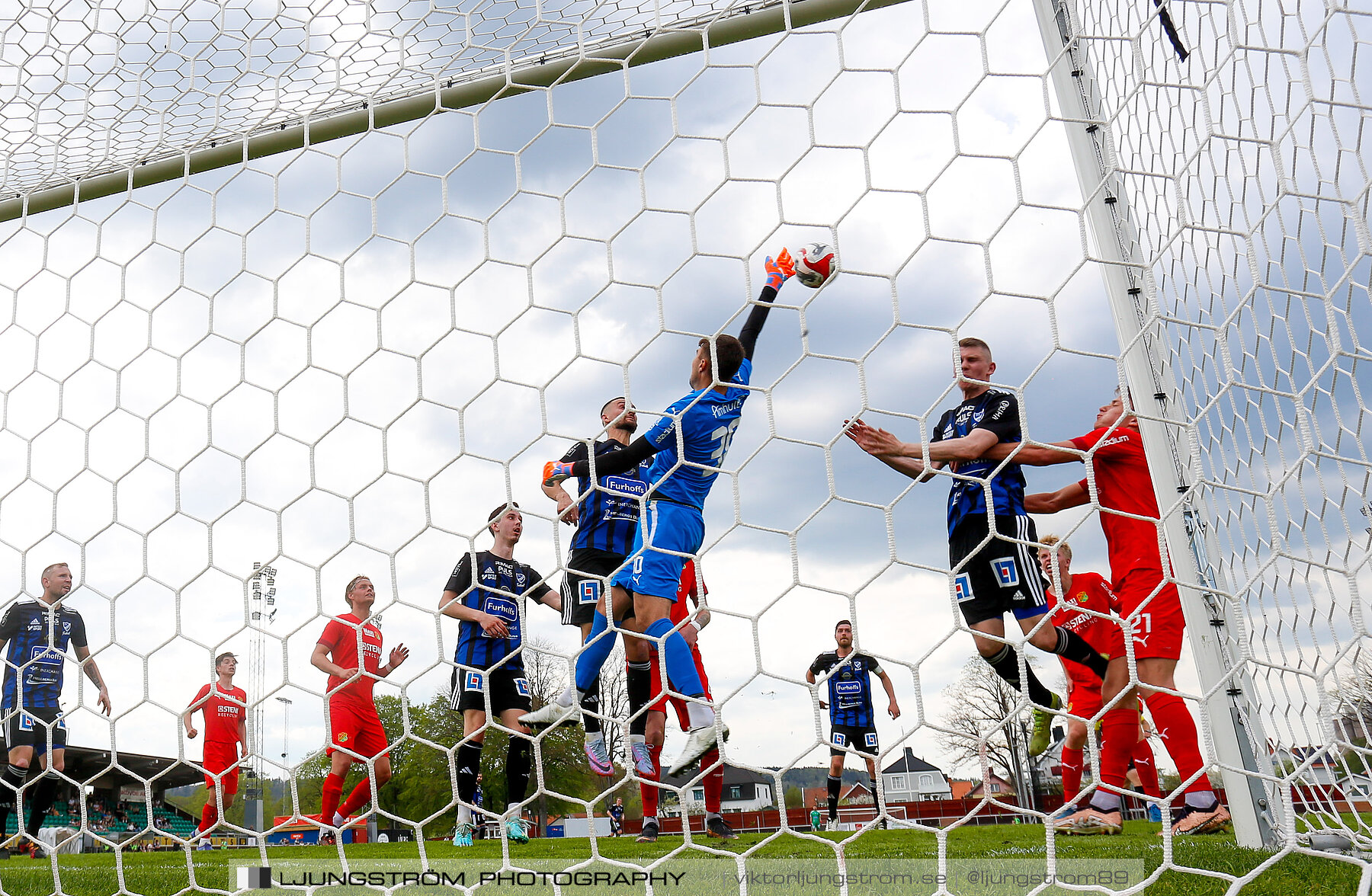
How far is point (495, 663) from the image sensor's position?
3152 mm

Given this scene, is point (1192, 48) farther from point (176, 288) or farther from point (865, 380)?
point (176, 288)

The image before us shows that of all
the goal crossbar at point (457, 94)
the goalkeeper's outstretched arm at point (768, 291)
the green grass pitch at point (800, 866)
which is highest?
the goal crossbar at point (457, 94)

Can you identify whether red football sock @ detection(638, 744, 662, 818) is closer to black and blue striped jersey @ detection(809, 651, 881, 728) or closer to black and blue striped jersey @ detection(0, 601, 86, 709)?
black and blue striped jersey @ detection(809, 651, 881, 728)

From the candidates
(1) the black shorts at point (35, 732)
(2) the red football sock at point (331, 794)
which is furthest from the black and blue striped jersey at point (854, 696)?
(1) the black shorts at point (35, 732)

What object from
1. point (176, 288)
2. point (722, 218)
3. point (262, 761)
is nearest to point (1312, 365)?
point (722, 218)

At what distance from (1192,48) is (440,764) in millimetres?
3360

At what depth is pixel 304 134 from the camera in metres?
2.65

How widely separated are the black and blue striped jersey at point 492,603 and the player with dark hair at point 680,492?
1.05 ft

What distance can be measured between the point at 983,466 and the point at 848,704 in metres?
1.78

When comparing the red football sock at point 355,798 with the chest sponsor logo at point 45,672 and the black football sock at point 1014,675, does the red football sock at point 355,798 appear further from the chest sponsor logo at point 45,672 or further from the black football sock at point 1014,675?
the black football sock at point 1014,675

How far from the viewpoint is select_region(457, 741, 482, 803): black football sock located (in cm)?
341

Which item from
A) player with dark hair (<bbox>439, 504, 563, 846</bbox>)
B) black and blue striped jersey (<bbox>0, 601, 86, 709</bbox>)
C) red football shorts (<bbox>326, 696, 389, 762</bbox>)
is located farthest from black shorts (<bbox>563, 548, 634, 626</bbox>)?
black and blue striped jersey (<bbox>0, 601, 86, 709</bbox>)

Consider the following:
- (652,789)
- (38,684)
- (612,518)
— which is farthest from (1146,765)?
(38,684)

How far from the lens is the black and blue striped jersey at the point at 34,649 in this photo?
116 inches
